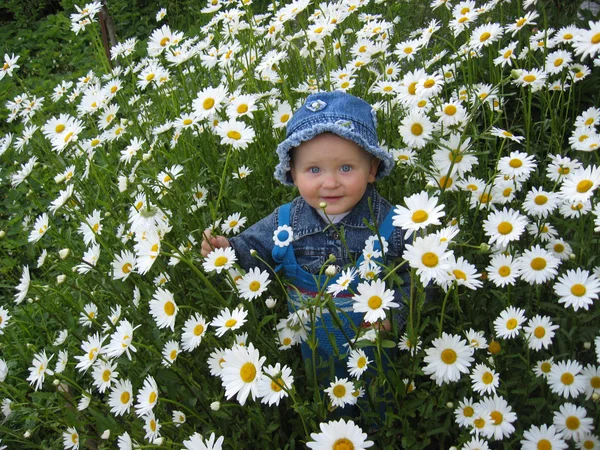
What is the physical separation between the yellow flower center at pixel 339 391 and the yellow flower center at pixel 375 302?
0.28m

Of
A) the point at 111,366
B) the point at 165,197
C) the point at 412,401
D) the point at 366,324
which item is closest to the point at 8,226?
the point at 165,197

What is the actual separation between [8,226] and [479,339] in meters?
3.31

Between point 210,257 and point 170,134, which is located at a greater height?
point 170,134

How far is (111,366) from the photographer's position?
2.06 metres

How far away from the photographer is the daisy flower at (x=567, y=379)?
1.54 metres

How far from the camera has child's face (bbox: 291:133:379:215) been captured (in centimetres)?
185

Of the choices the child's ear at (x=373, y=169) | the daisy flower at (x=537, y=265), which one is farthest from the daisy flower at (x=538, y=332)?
the child's ear at (x=373, y=169)

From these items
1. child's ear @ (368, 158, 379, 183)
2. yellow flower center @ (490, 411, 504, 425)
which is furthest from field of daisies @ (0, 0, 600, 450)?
child's ear @ (368, 158, 379, 183)

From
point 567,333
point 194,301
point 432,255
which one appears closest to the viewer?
point 432,255

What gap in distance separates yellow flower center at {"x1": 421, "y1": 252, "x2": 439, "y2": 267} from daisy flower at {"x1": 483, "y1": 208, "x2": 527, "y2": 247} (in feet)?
1.21

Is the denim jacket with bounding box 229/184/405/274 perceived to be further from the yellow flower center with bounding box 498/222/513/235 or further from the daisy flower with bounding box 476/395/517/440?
the daisy flower with bounding box 476/395/517/440

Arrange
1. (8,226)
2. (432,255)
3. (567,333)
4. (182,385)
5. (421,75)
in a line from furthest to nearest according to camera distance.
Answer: (8,226)
(421,75)
(182,385)
(567,333)
(432,255)

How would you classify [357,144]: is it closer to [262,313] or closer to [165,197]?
[262,313]

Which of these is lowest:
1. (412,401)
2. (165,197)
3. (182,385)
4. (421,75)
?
(412,401)
